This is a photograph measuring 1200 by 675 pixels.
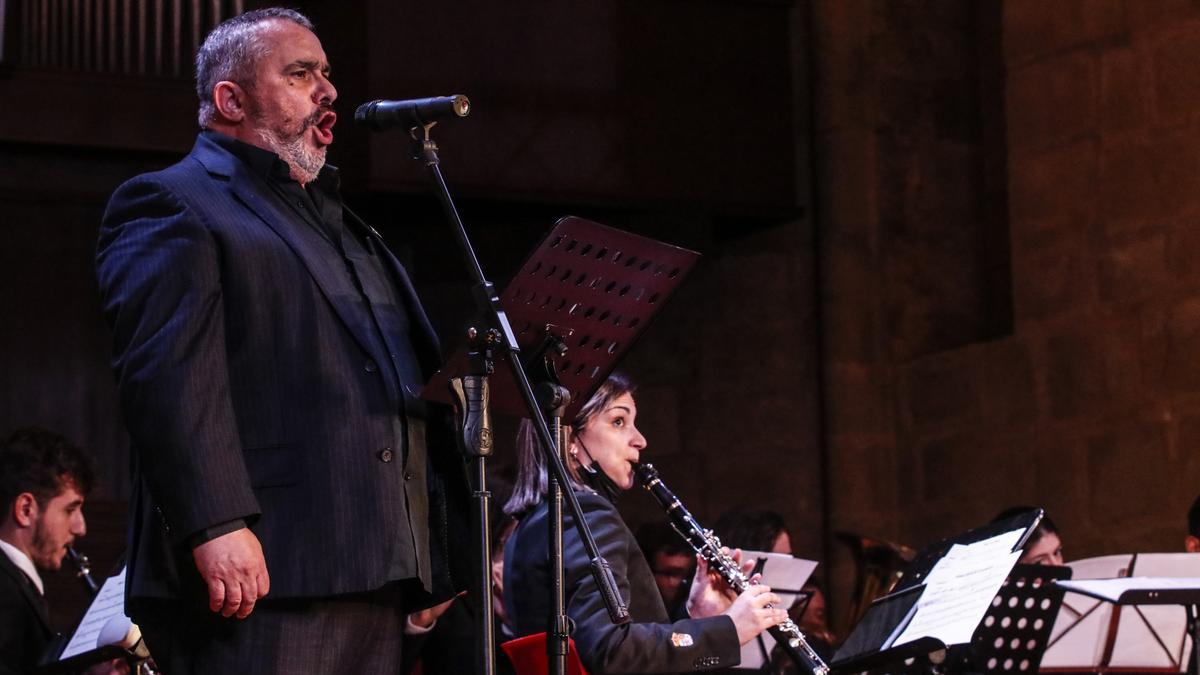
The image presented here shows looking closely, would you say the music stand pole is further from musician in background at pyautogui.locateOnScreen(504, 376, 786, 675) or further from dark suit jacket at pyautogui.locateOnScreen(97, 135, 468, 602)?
musician in background at pyautogui.locateOnScreen(504, 376, 786, 675)

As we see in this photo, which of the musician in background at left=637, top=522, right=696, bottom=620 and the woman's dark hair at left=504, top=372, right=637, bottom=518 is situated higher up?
the woman's dark hair at left=504, top=372, right=637, bottom=518

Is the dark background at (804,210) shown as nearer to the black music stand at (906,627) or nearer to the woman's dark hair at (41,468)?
the woman's dark hair at (41,468)

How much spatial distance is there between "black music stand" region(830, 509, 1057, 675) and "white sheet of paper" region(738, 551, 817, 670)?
2.38 ft

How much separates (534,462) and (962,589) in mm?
1050

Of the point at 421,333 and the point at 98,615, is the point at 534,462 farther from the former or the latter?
the point at 98,615

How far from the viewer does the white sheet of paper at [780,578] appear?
17.1ft

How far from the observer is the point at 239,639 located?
2.69m

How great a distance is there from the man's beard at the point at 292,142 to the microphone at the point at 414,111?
0.12m

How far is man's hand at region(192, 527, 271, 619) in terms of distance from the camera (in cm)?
258

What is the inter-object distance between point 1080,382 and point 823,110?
6.03 feet

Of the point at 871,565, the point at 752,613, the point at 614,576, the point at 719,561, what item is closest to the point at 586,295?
the point at 614,576

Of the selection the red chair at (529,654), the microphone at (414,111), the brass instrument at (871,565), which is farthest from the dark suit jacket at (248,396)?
the brass instrument at (871,565)

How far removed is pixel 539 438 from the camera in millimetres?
2830

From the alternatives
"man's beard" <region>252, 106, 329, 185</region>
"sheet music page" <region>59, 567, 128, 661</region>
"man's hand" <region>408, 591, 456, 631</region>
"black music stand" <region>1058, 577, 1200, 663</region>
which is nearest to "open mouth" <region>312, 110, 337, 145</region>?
"man's beard" <region>252, 106, 329, 185</region>
